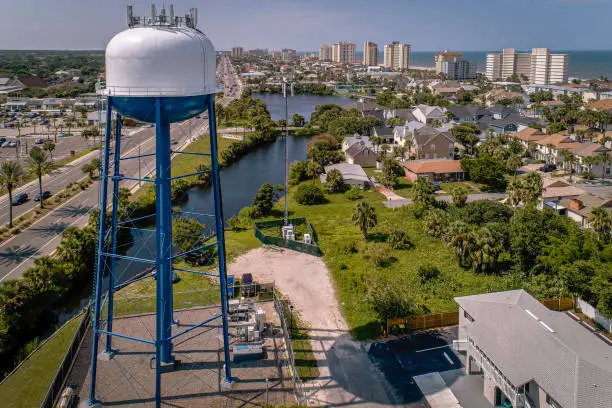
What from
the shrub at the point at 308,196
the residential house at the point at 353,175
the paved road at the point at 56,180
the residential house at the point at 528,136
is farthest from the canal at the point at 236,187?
the residential house at the point at 528,136

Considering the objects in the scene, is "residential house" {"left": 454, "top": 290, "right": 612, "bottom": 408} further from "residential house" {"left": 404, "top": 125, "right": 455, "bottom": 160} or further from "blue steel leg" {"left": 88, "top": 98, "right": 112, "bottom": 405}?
"residential house" {"left": 404, "top": 125, "right": 455, "bottom": 160}

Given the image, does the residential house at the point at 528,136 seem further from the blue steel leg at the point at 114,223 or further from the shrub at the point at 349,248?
the blue steel leg at the point at 114,223

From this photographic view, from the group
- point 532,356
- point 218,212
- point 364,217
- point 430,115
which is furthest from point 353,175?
point 430,115

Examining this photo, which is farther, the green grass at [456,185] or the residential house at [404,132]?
the residential house at [404,132]

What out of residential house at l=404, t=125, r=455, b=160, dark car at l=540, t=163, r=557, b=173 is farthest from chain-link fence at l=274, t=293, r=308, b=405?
dark car at l=540, t=163, r=557, b=173

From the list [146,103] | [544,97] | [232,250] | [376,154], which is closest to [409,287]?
[232,250]

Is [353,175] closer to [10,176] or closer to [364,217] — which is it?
[364,217]
